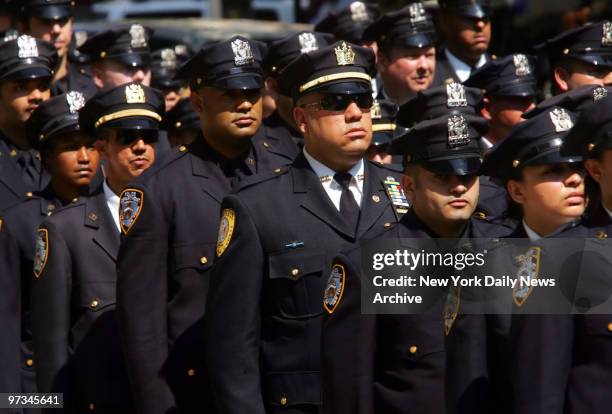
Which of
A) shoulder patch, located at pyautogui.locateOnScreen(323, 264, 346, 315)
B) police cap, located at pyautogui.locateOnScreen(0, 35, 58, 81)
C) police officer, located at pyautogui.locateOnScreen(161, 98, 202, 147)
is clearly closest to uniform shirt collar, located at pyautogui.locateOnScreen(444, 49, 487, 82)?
police officer, located at pyautogui.locateOnScreen(161, 98, 202, 147)

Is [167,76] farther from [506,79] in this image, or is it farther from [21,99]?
[506,79]

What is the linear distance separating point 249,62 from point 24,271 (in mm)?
1621

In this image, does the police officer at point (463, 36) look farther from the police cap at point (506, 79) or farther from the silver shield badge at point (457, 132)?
the silver shield badge at point (457, 132)

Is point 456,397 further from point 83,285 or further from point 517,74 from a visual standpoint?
point 517,74

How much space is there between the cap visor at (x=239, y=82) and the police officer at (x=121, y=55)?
2.68 m

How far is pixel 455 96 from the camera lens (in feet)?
24.1

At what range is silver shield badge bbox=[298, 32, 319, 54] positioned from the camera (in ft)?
26.5

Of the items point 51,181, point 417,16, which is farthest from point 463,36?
point 51,181

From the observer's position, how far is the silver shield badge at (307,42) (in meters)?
8.07

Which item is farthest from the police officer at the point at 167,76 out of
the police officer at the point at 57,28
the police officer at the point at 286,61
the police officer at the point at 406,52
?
the police officer at the point at 286,61

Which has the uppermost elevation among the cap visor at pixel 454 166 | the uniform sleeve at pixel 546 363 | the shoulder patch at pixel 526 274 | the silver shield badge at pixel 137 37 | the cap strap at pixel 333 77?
the silver shield badge at pixel 137 37

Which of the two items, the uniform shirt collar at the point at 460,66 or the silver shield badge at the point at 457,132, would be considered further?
the uniform shirt collar at the point at 460,66

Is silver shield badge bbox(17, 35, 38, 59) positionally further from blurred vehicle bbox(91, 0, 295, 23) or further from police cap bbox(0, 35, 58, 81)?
blurred vehicle bbox(91, 0, 295, 23)

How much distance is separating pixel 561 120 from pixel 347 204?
0.97 metres
